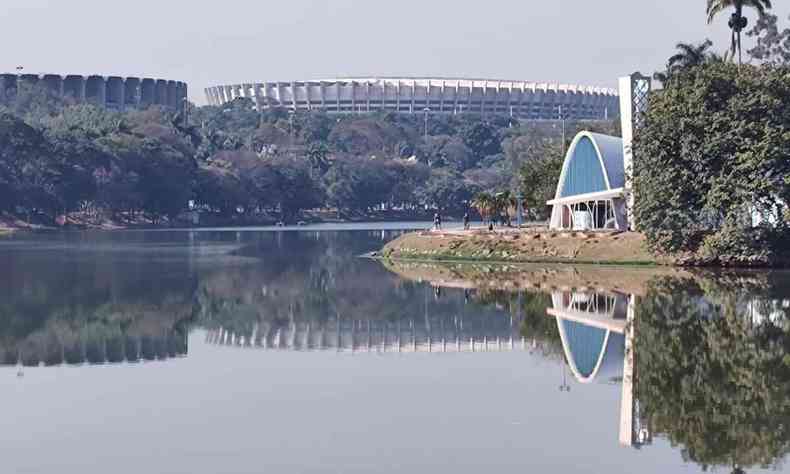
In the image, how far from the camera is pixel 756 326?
47625 millimetres

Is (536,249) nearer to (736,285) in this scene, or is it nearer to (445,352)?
(736,285)

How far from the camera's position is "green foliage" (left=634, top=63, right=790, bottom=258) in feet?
244

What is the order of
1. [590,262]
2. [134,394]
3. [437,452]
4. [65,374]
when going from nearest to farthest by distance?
1. [437,452]
2. [134,394]
3. [65,374]
4. [590,262]

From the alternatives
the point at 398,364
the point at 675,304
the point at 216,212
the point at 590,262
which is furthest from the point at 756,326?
the point at 216,212

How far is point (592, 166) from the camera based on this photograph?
96375 millimetres

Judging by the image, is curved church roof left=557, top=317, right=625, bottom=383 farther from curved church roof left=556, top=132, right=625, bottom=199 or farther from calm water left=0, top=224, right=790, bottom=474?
curved church roof left=556, top=132, right=625, bottom=199

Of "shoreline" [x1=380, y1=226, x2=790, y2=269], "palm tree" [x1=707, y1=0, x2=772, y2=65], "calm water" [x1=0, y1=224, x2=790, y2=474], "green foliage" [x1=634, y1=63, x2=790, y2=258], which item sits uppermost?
"palm tree" [x1=707, y1=0, x2=772, y2=65]

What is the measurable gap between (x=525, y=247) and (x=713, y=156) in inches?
570

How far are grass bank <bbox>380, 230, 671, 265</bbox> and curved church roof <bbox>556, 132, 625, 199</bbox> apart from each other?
5.73 m

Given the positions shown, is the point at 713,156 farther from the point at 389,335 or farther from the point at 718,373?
the point at 718,373

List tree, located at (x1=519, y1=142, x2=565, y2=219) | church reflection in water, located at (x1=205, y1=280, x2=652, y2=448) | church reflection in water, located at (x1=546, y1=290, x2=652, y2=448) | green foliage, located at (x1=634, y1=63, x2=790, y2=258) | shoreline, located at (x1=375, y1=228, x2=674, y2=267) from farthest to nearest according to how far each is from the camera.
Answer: tree, located at (x1=519, y1=142, x2=565, y2=219), shoreline, located at (x1=375, y1=228, x2=674, y2=267), green foliage, located at (x1=634, y1=63, x2=790, y2=258), church reflection in water, located at (x1=205, y1=280, x2=652, y2=448), church reflection in water, located at (x1=546, y1=290, x2=652, y2=448)

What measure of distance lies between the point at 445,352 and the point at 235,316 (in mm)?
14014

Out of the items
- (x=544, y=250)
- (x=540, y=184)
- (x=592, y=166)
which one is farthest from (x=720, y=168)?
(x=540, y=184)

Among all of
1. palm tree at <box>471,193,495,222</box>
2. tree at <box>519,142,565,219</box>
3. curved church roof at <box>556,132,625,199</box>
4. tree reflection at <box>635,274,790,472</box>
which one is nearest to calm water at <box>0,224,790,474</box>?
tree reflection at <box>635,274,790,472</box>
